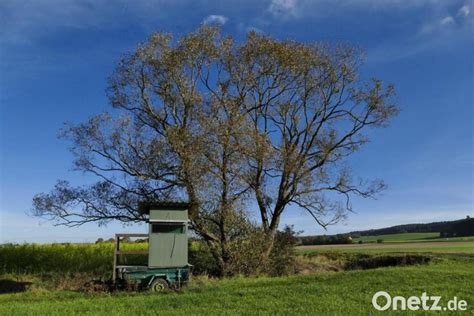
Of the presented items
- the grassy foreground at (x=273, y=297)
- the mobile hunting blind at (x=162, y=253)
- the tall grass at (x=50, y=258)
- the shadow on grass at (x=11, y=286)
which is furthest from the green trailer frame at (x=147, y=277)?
the tall grass at (x=50, y=258)

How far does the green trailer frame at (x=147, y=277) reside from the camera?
51.9ft

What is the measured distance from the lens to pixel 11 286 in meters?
20.3

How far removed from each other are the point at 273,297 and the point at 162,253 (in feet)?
17.7

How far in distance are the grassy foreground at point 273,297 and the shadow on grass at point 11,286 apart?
11.8 feet

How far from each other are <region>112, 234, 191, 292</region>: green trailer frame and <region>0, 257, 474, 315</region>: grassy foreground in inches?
27.5

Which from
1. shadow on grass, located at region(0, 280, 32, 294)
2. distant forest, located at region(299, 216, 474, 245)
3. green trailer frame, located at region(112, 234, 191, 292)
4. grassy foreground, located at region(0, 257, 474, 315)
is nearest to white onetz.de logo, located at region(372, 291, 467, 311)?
grassy foreground, located at region(0, 257, 474, 315)

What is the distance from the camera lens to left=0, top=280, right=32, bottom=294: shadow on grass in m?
19.1

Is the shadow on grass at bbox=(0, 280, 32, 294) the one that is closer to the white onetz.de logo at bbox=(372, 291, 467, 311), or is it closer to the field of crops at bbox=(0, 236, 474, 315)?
the field of crops at bbox=(0, 236, 474, 315)

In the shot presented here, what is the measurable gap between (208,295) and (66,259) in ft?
57.1

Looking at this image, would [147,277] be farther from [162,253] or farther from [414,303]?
[414,303]

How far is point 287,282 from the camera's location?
1612 cm

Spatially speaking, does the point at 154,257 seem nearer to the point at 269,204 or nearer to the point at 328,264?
the point at 269,204

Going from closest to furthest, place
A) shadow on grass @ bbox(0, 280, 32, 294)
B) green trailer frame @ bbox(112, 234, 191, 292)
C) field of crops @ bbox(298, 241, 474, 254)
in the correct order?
green trailer frame @ bbox(112, 234, 191, 292)
shadow on grass @ bbox(0, 280, 32, 294)
field of crops @ bbox(298, 241, 474, 254)

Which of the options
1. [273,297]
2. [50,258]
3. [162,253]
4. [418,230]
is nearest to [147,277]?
[162,253]
